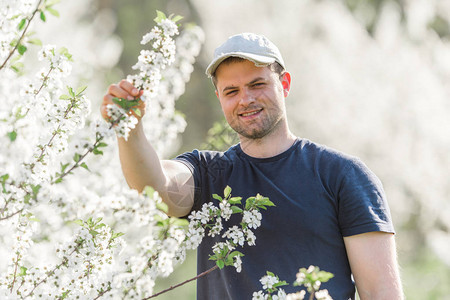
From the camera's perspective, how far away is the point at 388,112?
696 centimetres

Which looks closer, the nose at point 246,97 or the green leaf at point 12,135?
the green leaf at point 12,135

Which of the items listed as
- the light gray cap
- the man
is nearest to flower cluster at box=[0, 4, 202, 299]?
the man

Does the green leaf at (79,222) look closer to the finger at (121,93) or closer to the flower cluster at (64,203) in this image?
the flower cluster at (64,203)

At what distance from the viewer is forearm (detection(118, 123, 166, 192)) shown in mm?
1787

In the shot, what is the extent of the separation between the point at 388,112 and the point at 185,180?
5467mm

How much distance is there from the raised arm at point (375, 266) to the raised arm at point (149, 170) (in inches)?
26.5

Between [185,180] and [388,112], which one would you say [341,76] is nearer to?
[388,112]

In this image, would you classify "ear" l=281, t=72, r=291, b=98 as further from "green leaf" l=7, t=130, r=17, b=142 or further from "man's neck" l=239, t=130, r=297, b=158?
"green leaf" l=7, t=130, r=17, b=142

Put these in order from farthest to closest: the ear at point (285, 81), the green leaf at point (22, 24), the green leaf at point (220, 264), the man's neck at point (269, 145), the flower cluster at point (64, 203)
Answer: the ear at point (285, 81), the man's neck at point (269, 145), the green leaf at point (220, 264), the green leaf at point (22, 24), the flower cluster at point (64, 203)

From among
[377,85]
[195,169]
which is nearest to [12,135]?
[195,169]

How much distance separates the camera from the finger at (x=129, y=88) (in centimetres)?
155

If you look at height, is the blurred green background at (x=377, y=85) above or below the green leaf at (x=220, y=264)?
above

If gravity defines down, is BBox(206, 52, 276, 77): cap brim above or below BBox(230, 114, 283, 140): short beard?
above

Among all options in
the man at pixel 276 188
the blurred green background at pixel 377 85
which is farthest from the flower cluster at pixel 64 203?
the blurred green background at pixel 377 85
